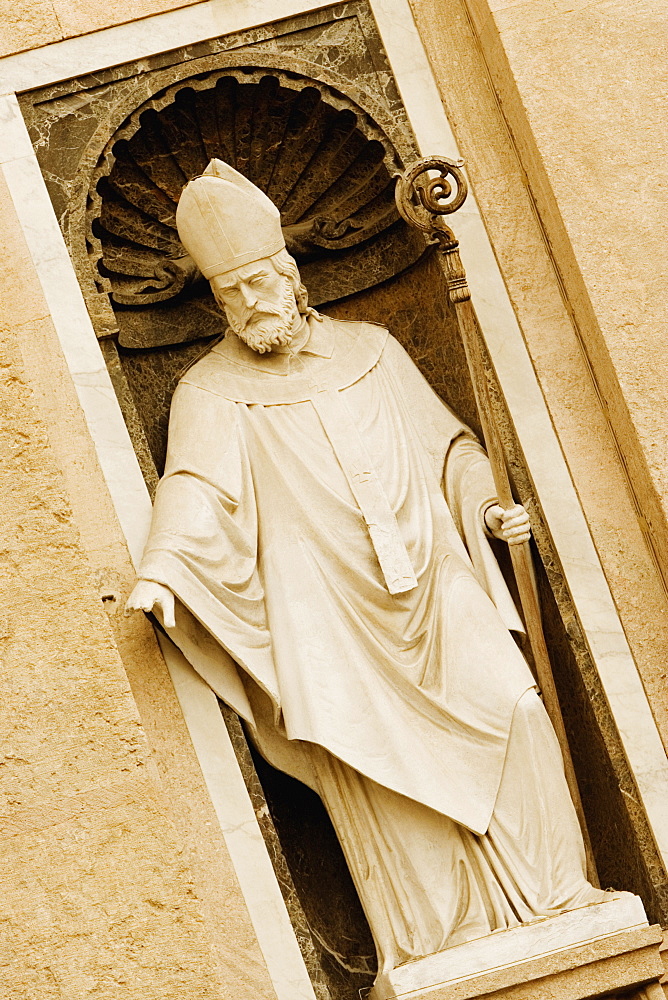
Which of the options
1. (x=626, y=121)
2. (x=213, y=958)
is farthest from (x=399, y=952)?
(x=626, y=121)

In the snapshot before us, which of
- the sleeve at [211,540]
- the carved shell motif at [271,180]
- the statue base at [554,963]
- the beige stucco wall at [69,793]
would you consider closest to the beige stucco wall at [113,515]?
the beige stucco wall at [69,793]

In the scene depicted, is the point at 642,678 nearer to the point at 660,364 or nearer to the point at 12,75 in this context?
the point at 660,364

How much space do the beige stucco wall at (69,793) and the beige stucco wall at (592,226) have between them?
66.3 inches

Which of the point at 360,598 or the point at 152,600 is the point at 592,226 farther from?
the point at 152,600

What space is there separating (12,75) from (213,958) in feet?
9.44

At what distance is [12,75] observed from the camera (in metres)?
5.78

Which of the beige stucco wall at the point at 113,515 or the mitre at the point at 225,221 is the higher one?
the mitre at the point at 225,221

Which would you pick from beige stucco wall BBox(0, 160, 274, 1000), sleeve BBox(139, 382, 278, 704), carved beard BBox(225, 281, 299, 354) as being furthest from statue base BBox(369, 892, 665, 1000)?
carved beard BBox(225, 281, 299, 354)

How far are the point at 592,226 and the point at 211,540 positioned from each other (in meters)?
1.51

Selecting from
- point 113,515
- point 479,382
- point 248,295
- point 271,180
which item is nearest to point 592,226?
point 479,382

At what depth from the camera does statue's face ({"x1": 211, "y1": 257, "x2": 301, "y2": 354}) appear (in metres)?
5.60

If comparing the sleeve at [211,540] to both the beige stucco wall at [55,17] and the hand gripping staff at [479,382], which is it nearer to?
the hand gripping staff at [479,382]

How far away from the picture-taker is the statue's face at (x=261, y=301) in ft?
18.4

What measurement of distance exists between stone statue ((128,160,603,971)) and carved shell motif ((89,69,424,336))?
0.46m
